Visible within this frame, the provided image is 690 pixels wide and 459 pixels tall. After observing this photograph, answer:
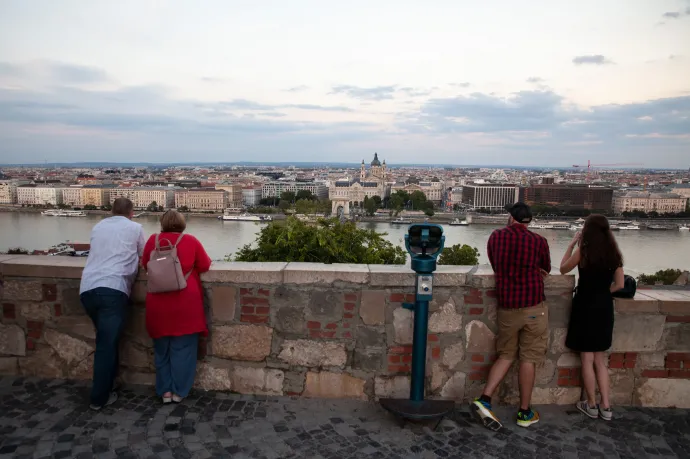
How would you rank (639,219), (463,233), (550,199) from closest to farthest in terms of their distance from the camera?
(463,233) → (639,219) → (550,199)

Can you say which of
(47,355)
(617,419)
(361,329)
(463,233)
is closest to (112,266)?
(47,355)

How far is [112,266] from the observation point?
2.43 m

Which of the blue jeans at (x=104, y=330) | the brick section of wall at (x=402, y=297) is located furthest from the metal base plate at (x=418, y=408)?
the blue jeans at (x=104, y=330)

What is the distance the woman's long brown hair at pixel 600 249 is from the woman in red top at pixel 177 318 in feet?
5.90

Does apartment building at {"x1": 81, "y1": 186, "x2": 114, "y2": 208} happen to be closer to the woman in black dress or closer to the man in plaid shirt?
the man in plaid shirt

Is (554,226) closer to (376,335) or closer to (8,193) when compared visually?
(376,335)

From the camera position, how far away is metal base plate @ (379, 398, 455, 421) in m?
2.32

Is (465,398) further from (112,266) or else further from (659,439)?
(112,266)

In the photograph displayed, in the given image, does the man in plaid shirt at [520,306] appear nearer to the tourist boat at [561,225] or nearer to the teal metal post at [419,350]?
the teal metal post at [419,350]

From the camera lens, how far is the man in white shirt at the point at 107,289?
239 centimetres

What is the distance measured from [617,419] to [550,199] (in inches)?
3171

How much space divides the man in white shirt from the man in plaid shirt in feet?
5.75

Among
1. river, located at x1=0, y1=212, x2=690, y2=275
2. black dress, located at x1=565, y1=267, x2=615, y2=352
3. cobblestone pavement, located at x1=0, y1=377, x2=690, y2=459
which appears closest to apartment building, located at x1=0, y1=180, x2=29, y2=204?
river, located at x1=0, y1=212, x2=690, y2=275

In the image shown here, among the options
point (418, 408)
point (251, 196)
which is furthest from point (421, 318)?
point (251, 196)
